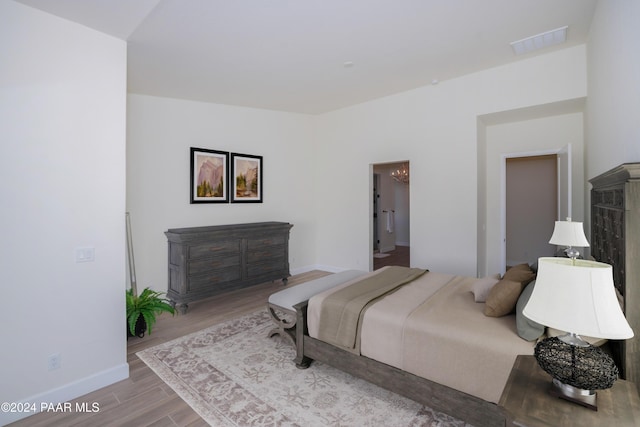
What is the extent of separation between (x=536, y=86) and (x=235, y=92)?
412cm

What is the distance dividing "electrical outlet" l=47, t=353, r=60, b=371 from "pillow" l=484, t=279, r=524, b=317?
129 inches

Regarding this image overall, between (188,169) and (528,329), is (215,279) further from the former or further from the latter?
(528,329)

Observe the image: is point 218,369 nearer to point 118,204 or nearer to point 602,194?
point 118,204

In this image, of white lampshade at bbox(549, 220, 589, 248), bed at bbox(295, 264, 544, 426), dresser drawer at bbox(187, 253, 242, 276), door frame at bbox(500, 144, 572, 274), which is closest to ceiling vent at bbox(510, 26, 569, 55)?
door frame at bbox(500, 144, 572, 274)

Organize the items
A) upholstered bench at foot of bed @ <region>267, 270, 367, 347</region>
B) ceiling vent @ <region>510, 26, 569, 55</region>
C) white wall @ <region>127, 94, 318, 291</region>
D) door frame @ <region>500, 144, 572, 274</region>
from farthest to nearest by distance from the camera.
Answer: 1. white wall @ <region>127, 94, 318, 291</region>
2. door frame @ <region>500, 144, 572, 274</region>
3. ceiling vent @ <region>510, 26, 569, 55</region>
4. upholstered bench at foot of bed @ <region>267, 270, 367, 347</region>

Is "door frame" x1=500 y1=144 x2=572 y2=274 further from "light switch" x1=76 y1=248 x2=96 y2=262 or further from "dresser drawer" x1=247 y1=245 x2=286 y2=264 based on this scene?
"light switch" x1=76 y1=248 x2=96 y2=262

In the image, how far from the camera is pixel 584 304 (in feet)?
3.66

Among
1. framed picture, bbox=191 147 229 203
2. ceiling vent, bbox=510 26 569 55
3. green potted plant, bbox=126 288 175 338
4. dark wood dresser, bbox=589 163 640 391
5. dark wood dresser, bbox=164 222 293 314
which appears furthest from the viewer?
framed picture, bbox=191 147 229 203

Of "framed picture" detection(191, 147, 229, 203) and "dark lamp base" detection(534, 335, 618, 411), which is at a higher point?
"framed picture" detection(191, 147, 229, 203)

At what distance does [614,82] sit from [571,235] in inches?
50.8

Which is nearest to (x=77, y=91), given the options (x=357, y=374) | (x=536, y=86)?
(x=357, y=374)

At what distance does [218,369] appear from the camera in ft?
9.07

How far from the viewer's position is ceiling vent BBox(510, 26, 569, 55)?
3.24 m

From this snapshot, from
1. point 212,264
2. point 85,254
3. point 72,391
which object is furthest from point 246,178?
point 72,391
